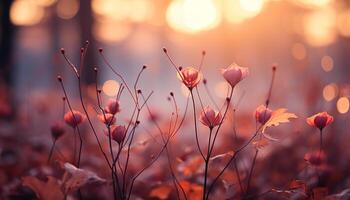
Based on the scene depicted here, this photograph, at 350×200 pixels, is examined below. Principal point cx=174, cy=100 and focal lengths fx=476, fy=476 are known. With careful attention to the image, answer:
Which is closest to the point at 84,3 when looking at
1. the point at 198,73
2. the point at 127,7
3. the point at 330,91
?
the point at 330,91

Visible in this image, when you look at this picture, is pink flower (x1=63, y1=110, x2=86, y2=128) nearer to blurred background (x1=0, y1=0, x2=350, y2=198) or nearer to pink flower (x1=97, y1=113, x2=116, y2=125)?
pink flower (x1=97, y1=113, x2=116, y2=125)

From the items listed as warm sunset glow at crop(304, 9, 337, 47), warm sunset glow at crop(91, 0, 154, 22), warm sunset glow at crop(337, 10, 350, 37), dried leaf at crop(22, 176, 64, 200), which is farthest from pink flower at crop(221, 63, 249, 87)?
warm sunset glow at crop(304, 9, 337, 47)

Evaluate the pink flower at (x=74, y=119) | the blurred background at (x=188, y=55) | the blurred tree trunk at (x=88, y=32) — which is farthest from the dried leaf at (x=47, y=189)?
the blurred tree trunk at (x=88, y=32)

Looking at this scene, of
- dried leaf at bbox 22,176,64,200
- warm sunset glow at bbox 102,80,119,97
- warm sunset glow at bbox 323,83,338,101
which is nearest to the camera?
dried leaf at bbox 22,176,64,200

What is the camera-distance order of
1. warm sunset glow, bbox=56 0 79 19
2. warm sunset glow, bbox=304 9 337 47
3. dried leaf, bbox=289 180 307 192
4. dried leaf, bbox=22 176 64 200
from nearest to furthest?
dried leaf, bbox=289 180 307 192 < dried leaf, bbox=22 176 64 200 < warm sunset glow, bbox=56 0 79 19 < warm sunset glow, bbox=304 9 337 47

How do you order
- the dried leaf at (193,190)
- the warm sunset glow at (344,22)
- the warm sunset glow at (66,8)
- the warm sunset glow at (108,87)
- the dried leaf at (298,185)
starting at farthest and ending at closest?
the warm sunset glow at (66,8)
the warm sunset glow at (344,22)
the warm sunset glow at (108,87)
the dried leaf at (193,190)
the dried leaf at (298,185)

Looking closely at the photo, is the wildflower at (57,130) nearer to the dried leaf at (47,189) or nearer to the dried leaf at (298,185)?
the dried leaf at (47,189)

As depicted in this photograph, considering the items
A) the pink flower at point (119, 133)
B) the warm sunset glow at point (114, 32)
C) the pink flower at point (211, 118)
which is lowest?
the warm sunset glow at point (114, 32)

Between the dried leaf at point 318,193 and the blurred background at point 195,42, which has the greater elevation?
the dried leaf at point 318,193
